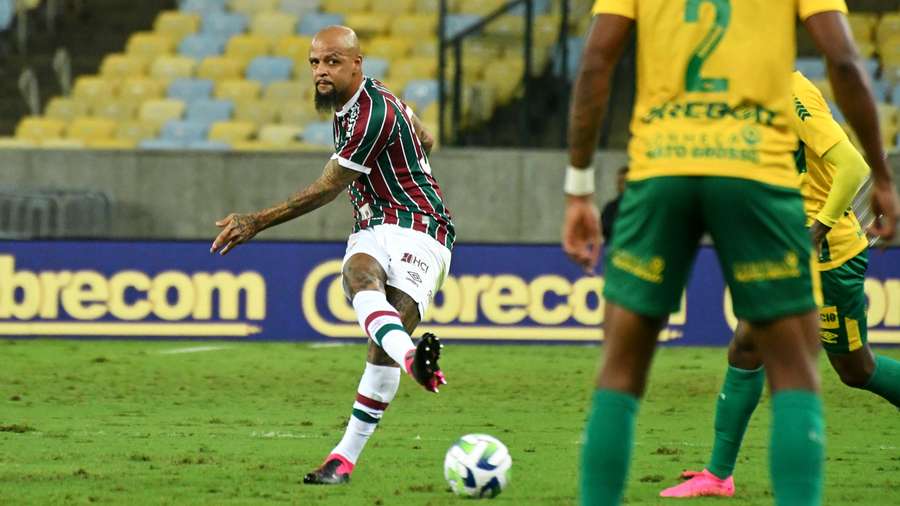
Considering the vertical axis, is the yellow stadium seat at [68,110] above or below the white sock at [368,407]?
below

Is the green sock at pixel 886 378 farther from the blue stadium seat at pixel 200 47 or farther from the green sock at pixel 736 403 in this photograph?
the blue stadium seat at pixel 200 47

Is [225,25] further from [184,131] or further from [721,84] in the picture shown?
[721,84]

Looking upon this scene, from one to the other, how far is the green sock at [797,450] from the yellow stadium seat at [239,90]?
16872mm

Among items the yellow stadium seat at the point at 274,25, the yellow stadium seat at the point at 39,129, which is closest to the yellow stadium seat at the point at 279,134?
the yellow stadium seat at the point at 274,25

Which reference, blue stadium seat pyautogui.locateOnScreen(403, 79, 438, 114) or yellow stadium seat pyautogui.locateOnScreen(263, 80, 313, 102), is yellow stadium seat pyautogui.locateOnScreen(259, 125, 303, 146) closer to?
yellow stadium seat pyautogui.locateOnScreen(263, 80, 313, 102)

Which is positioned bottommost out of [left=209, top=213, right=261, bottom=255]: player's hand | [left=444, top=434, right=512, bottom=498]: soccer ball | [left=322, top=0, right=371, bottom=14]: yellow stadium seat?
[left=444, top=434, right=512, bottom=498]: soccer ball

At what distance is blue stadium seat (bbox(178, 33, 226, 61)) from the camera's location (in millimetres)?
21422

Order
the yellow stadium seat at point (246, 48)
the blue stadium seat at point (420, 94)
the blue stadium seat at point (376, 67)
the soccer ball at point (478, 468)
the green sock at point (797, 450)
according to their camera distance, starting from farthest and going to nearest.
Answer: the yellow stadium seat at point (246, 48) < the blue stadium seat at point (376, 67) < the blue stadium seat at point (420, 94) < the soccer ball at point (478, 468) < the green sock at point (797, 450)

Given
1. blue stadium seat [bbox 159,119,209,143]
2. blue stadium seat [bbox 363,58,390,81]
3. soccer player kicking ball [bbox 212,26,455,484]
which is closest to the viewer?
soccer player kicking ball [bbox 212,26,455,484]

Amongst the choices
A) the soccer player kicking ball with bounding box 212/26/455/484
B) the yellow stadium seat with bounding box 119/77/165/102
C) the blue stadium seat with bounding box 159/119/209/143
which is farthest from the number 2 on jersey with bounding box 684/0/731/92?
the yellow stadium seat with bounding box 119/77/165/102

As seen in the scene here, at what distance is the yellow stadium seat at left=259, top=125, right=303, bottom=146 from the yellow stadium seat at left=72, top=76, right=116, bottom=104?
252 centimetres

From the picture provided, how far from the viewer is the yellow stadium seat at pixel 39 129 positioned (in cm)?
2055

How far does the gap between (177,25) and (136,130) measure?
2.29 meters

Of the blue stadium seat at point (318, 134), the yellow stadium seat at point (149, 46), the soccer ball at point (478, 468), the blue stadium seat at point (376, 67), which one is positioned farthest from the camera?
the yellow stadium seat at point (149, 46)
